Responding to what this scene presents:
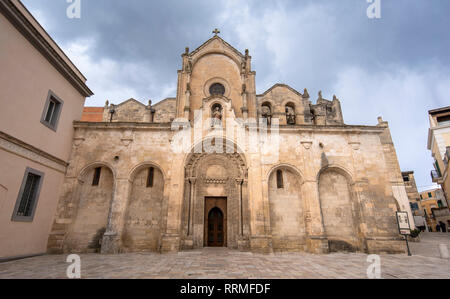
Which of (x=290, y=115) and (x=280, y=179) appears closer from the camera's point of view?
(x=280, y=179)

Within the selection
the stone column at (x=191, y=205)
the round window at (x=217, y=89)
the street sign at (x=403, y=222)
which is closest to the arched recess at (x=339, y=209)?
the street sign at (x=403, y=222)

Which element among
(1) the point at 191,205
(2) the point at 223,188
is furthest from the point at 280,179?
(1) the point at 191,205

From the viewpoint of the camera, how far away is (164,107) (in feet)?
63.5

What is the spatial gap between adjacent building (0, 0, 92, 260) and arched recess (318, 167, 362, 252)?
14.7 metres

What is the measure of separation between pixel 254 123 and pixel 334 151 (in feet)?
16.9

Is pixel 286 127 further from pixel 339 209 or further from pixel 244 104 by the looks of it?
pixel 339 209

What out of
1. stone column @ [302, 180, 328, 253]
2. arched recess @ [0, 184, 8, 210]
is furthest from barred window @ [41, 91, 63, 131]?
stone column @ [302, 180, 328, 253]

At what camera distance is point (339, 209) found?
39.3 feet

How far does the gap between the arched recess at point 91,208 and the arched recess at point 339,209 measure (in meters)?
12.4

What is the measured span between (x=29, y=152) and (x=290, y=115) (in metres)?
17.5

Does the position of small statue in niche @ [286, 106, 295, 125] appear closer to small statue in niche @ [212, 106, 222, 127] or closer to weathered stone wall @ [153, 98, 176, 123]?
small statue in niche @ [212, 106, 222, 127]

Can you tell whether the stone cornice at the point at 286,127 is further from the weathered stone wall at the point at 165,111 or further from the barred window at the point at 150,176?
the weathered stone wall at the point at 165,111
